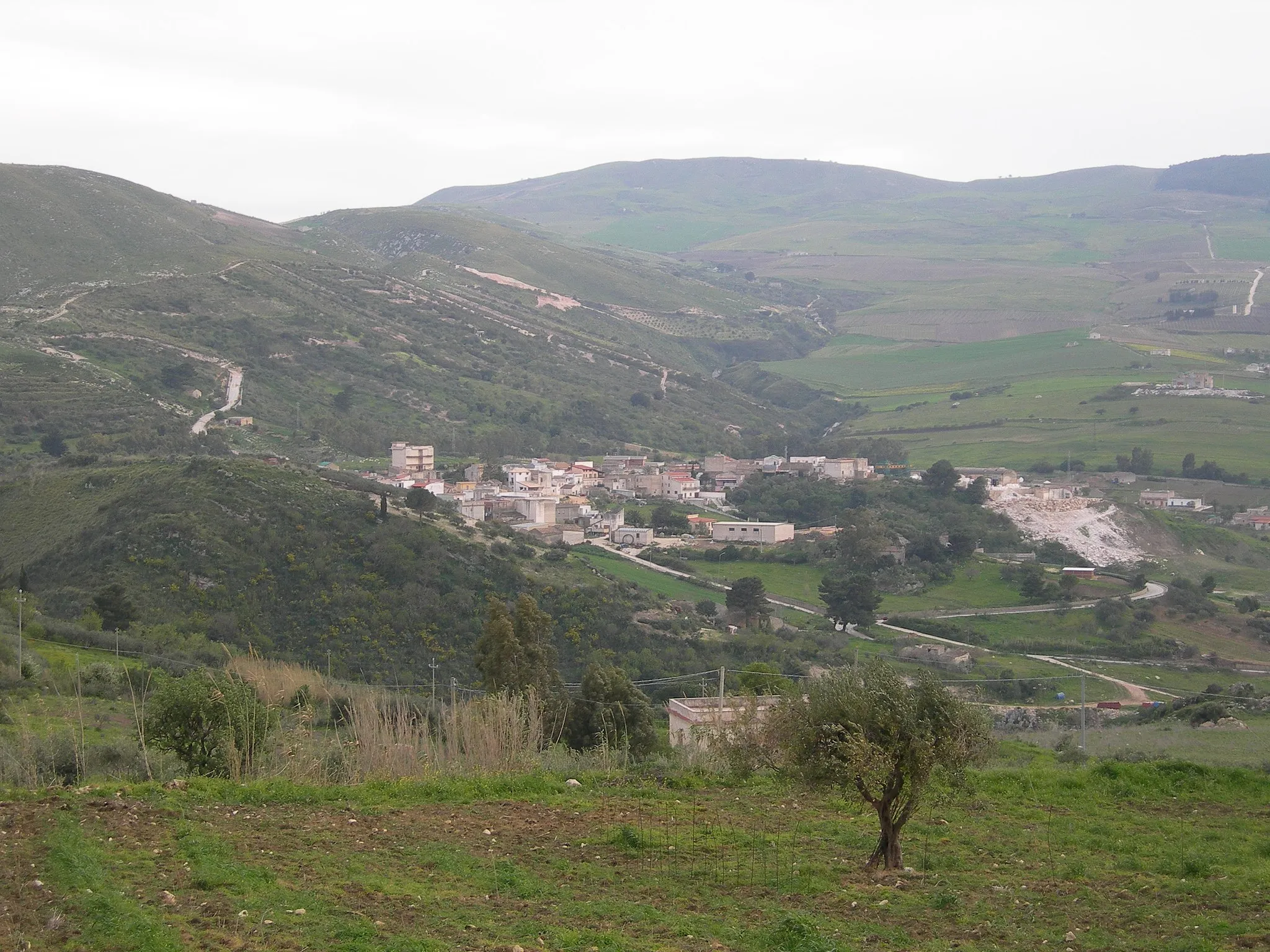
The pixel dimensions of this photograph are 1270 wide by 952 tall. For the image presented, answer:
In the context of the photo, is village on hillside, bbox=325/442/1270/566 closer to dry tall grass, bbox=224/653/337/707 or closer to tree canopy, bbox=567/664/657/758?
dry tall grass, bbox=224/653/337/707

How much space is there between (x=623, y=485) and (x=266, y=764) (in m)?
53.8

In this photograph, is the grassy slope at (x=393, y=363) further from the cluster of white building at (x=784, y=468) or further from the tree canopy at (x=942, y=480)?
the tree canopy at (x=942, y=480)

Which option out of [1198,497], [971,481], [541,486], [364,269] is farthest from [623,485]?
[364,269]

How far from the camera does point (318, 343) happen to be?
81875 millimetres

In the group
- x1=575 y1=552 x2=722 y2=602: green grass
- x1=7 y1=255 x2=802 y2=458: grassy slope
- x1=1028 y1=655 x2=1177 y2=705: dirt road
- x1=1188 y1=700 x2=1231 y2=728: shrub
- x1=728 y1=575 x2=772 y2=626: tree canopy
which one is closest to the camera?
x1=1188 y1=700 x2=1231 y2=728: shrub

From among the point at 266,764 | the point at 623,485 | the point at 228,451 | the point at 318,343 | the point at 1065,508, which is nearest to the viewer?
the point at 266,764

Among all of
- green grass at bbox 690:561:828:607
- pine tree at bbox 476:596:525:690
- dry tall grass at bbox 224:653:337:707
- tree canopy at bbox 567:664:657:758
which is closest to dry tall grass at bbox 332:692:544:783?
dry tall grass at bbox 224:653:337:707

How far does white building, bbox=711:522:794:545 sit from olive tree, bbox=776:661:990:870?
4428 cm

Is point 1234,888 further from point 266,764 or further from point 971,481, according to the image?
point 971,481

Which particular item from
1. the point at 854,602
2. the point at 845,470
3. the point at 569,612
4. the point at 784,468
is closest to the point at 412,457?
the point at 784,468

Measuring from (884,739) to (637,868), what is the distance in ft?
7.78

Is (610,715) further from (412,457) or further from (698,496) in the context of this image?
(698,496)

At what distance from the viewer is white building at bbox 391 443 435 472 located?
63.0m

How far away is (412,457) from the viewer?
63500 millimetres
